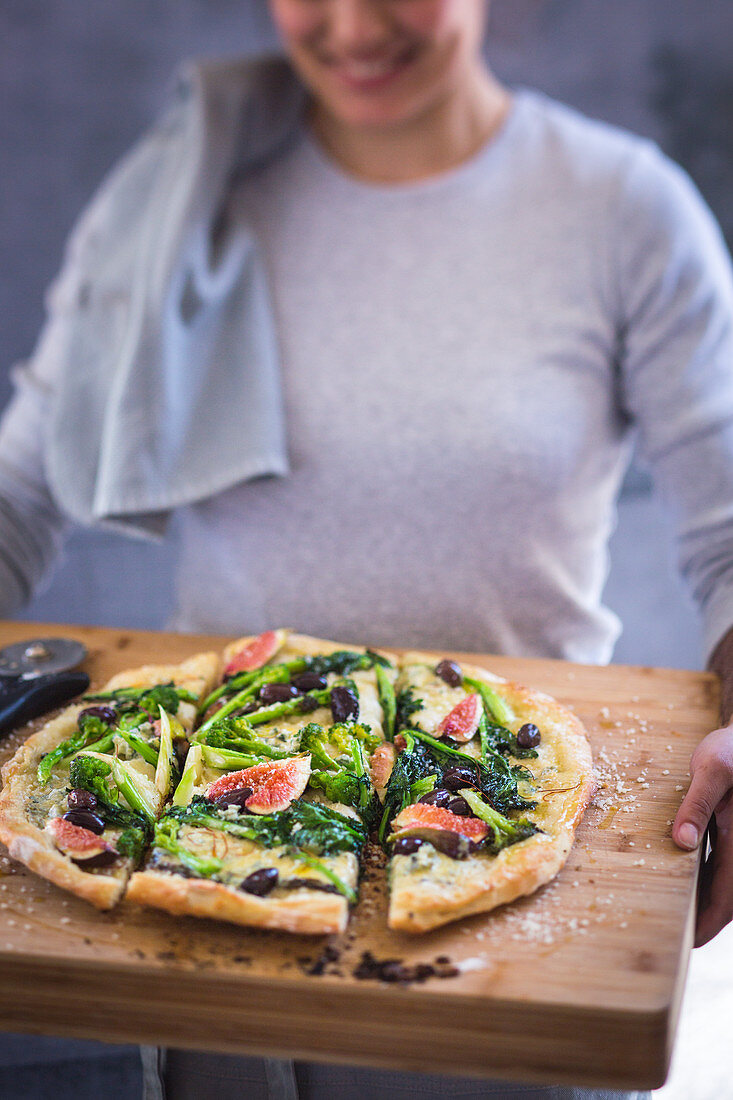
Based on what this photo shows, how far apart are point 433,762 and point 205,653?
0.65 metres

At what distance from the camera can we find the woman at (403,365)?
2338 millimetres

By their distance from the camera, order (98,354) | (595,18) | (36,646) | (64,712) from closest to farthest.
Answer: (64,712), (36,646), (98,354), (595,18)

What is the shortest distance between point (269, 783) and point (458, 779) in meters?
0.29

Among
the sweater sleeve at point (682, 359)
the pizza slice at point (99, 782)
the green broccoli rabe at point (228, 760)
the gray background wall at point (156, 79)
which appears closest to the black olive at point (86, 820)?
the pizza slice at point (99, 782)

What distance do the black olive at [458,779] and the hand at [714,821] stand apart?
306mm

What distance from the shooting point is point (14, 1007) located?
4.23 feet

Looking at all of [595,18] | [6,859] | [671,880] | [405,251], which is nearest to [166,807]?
[6,859]

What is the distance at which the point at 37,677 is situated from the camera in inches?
76.4

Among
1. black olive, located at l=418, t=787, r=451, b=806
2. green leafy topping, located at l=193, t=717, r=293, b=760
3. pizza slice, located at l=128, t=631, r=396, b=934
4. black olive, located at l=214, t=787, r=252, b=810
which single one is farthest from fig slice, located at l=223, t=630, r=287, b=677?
black olive, located at l=418, t=787, r=451, b=806

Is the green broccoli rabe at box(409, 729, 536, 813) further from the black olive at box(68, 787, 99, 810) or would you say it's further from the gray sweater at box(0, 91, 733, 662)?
the gray sweater at box(0, 91, 733, 662)

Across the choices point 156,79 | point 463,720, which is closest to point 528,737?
point 463,720

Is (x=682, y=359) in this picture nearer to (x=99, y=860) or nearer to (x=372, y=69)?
(x=372, y=69)

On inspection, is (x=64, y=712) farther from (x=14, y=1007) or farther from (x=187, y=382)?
(x=187, y=382)

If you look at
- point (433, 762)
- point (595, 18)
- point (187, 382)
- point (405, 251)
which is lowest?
point (433, 762)
